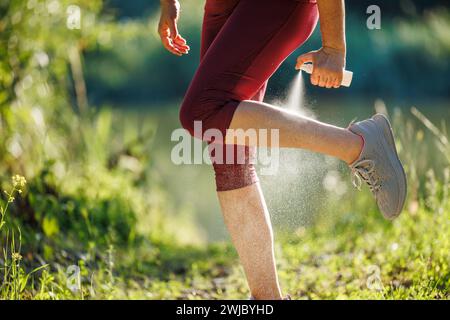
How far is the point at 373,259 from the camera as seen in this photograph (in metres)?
2.74

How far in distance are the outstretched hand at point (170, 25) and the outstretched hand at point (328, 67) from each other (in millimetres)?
460

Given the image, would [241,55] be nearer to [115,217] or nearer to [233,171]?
[233,171]

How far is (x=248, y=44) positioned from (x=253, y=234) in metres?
0.50

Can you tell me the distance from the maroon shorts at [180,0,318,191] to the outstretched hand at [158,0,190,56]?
30 centimetres

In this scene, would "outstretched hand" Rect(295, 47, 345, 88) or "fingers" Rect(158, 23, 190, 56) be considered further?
"fingers" Rect(158, 23, 190, 56)

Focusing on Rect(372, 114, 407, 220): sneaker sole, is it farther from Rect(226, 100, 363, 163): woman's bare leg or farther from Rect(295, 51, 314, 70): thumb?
Rect(295, 51, 314, 70): thumb

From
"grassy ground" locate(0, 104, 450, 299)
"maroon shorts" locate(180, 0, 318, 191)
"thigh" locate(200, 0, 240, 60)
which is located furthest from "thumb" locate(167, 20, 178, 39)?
"grassy ground" locate(0, 104, 450, 299)

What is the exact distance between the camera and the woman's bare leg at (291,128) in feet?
5.76

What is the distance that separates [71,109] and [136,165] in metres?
0.44

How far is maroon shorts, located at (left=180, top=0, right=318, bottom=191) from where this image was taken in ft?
5.84

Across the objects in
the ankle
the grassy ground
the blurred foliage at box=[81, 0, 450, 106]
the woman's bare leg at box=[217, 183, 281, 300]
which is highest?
the ankle

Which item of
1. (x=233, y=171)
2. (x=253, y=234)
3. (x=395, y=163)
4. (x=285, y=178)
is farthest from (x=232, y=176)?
(x=285, y=178)

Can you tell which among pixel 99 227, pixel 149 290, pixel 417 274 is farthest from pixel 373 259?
pixel 99 227

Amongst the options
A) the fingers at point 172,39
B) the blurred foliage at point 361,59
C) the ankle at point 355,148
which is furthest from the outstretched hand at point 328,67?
the blurred foliage at point 361,59
